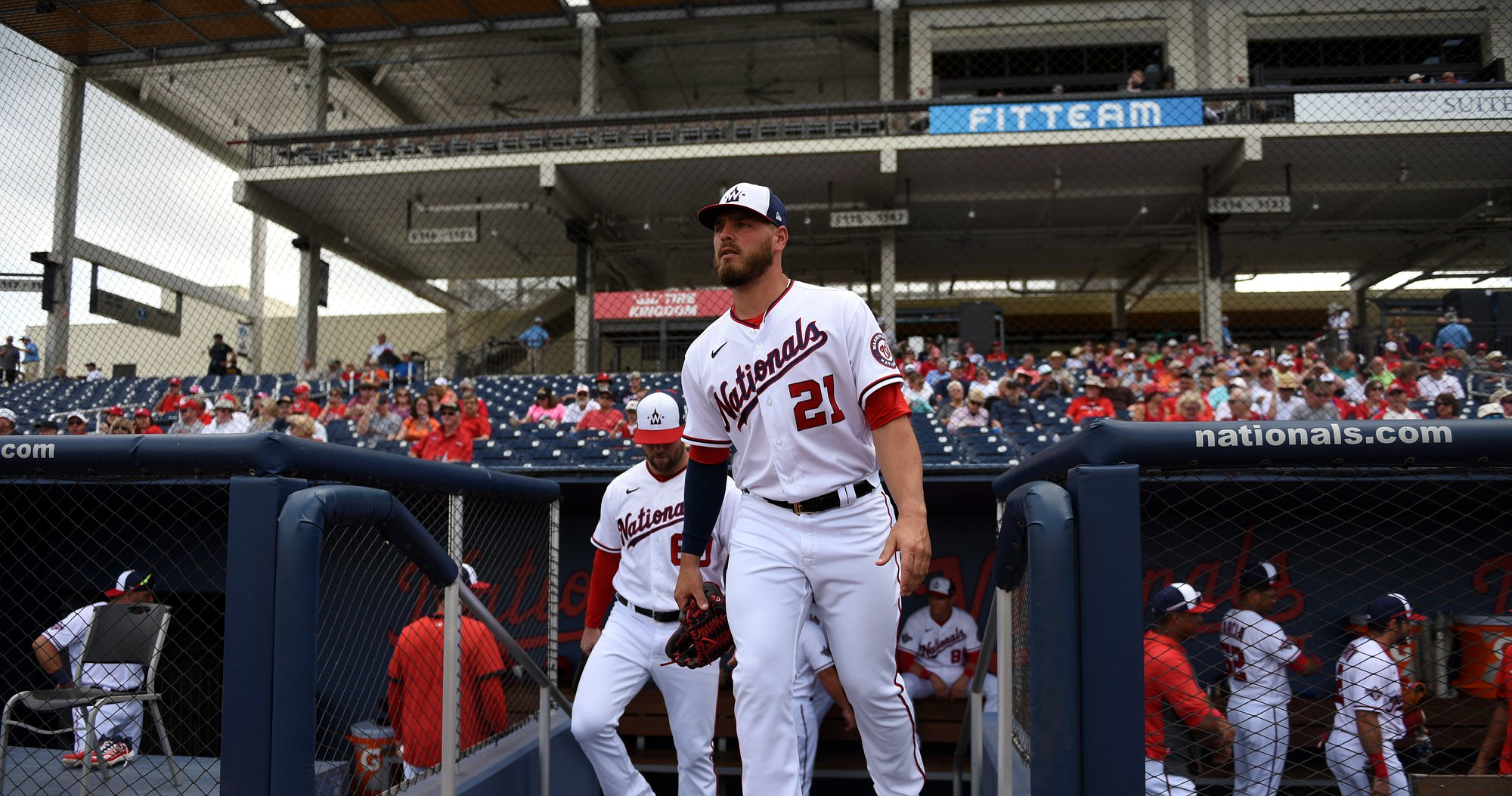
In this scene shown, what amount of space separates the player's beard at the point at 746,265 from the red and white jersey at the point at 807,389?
0.31 ft

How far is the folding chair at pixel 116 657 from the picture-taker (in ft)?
A: 10.3

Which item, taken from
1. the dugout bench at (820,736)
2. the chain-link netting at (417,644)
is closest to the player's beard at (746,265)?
the chain-link netting at (417,644)

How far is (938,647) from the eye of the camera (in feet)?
18.4

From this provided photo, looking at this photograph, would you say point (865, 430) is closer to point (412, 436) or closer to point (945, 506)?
point (945, 506)

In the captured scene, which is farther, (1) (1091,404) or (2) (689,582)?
(1) (1091,404)

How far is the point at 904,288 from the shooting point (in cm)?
2377

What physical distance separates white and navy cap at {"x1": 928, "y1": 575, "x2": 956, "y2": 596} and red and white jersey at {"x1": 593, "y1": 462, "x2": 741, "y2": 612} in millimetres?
2400

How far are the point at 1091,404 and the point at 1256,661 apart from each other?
5221 millimetres

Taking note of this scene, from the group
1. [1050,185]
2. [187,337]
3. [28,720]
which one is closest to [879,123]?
[1050,185]

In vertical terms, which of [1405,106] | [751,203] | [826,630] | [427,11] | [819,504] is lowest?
[826,630]

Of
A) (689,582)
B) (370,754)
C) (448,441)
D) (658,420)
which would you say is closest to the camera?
(689,582)

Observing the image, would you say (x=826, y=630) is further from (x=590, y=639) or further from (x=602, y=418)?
(x=602, y=418)

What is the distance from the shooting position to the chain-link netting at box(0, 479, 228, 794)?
127 inches

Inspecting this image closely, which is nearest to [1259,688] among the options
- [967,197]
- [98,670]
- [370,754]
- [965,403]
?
[370,754]
